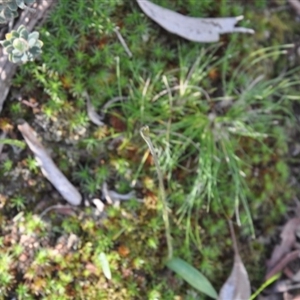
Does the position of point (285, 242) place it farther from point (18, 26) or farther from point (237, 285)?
point (18, 26)

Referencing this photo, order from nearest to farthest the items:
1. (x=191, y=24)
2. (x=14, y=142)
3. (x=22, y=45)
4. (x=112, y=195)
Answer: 1. (x=22, y=45)
2. (x=14, y=142)
3. (x=112, y=195)
4. (x=191, y=24)

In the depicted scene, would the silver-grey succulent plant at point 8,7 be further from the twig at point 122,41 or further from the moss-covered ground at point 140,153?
the twig at point 122,41

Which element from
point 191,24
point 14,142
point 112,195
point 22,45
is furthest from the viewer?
point 191,24

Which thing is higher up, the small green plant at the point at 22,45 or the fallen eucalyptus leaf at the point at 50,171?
the small green plant at the point at 22,45

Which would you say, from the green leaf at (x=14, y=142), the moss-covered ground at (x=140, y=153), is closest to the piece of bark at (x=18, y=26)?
the moss-covered ground at (x=140, y=153)

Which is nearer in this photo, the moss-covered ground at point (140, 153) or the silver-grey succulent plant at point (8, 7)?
the silver-grey succulent plant at point (8, 7)

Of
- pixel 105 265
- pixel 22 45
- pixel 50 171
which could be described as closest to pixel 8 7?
pixel 22 45
